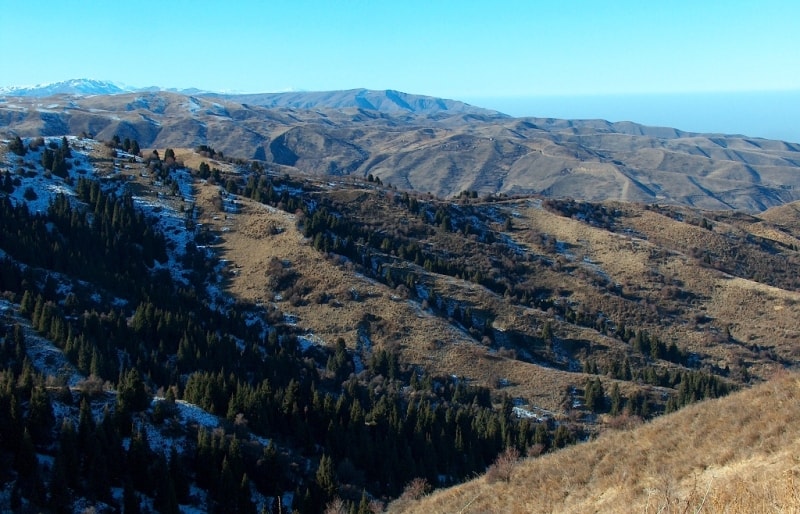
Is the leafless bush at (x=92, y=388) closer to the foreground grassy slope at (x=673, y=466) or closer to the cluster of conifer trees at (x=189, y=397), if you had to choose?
the cluster of conifer trees at (x=189, y=397)

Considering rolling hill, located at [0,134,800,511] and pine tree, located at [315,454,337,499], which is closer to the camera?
pine tree, located at [315,454,337,499]

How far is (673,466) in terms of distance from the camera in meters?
18.3

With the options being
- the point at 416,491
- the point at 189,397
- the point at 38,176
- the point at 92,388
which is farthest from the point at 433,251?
the point at 416,491

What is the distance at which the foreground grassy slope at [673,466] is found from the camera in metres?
15.1

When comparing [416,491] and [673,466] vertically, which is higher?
[673,466]

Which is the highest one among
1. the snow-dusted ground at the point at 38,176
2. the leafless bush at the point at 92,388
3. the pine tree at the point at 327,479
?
the snow-dusted ground at the point at 38,176

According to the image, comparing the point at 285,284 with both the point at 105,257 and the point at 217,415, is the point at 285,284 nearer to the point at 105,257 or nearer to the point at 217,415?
the point at 105,257

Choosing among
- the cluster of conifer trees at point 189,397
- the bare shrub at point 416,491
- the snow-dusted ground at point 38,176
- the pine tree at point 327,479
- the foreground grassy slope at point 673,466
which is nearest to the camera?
the foreground grassy slope at point 673,466

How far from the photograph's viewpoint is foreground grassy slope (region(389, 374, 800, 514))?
1508 centimetres

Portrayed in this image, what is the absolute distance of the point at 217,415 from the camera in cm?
3741

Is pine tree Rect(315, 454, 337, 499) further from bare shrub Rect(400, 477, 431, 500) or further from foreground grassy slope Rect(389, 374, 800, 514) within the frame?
foreground grassy slope Rect(389, 374, 800, 514)

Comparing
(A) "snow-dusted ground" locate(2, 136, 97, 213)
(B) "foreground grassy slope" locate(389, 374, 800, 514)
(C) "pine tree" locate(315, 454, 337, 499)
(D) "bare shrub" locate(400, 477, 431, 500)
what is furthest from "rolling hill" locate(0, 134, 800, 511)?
(D) "bare shrub" locate(400, 477, 431, 500)

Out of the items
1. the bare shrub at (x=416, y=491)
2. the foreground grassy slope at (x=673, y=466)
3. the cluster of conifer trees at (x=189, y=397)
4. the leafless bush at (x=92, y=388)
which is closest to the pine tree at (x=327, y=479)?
the cluster of conifer trees at (x=189, y=397)

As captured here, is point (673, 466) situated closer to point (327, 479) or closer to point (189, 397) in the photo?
point (327, 479)
